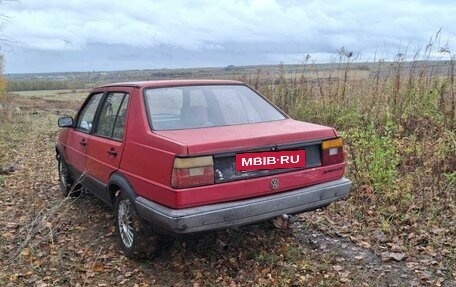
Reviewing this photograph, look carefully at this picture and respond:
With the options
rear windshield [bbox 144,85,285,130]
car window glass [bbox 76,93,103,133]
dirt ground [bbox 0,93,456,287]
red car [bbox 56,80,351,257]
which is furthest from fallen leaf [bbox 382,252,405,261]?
car window glass [bbox 76,93,103,133]

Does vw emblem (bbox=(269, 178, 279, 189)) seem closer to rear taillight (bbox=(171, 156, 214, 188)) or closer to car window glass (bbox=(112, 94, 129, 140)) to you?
rear taillight (bbox=(171, 156, 214, 188))

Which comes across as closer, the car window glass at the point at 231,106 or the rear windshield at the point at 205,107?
the rear windshield at the point at 205,107

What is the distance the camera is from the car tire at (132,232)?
3842 millimetres

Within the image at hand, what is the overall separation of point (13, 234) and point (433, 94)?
7.24 metres

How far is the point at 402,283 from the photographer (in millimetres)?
3469

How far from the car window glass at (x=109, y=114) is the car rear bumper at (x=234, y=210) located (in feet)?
3.72

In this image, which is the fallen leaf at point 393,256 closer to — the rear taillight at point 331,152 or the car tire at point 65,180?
the rear taillight at point 331,152

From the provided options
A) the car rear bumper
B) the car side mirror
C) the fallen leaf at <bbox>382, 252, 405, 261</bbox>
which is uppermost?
the car side mirror

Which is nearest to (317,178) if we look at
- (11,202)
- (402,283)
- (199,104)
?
(402,283)

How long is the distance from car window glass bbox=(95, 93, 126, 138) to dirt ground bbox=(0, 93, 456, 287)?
3.00 feet

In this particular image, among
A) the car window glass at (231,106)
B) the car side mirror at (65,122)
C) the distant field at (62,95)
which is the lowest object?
the distant field at (62,95)

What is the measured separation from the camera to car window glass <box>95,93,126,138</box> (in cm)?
443

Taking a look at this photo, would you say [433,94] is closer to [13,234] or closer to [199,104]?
[199,104]

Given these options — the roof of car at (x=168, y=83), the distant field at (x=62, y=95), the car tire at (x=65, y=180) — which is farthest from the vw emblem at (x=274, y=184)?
the distant field at (x=62, y=95)
